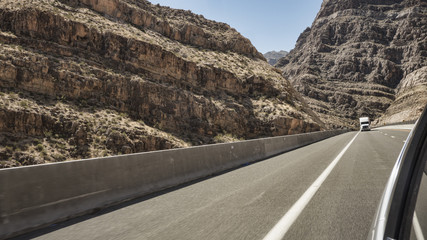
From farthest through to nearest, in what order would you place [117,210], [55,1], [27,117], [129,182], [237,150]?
1. [55,1]
2. [27,117]
3. [237,150]
4. [129,182]
5. [117,210]

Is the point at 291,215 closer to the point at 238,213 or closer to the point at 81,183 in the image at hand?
the point at 238,213

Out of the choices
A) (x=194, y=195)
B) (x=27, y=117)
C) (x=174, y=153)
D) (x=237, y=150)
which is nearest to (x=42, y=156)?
(x=27, y=117)

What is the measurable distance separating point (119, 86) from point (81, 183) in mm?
36436

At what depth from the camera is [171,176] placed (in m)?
7.78

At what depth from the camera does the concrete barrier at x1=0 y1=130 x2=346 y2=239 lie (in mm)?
4309

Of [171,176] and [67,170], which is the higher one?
[67,170]

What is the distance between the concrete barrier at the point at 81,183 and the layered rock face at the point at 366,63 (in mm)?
88068

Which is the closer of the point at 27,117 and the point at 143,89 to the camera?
the point at 27,117

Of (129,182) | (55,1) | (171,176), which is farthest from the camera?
(55,1)

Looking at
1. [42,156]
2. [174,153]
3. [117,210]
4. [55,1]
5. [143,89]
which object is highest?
[55,1]

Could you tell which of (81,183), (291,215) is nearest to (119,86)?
(81,183)

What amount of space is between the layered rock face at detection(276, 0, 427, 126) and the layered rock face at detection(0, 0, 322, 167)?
49.0 meters

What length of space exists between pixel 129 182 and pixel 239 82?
49898 mm

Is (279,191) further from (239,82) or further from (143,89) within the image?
(239,82)
